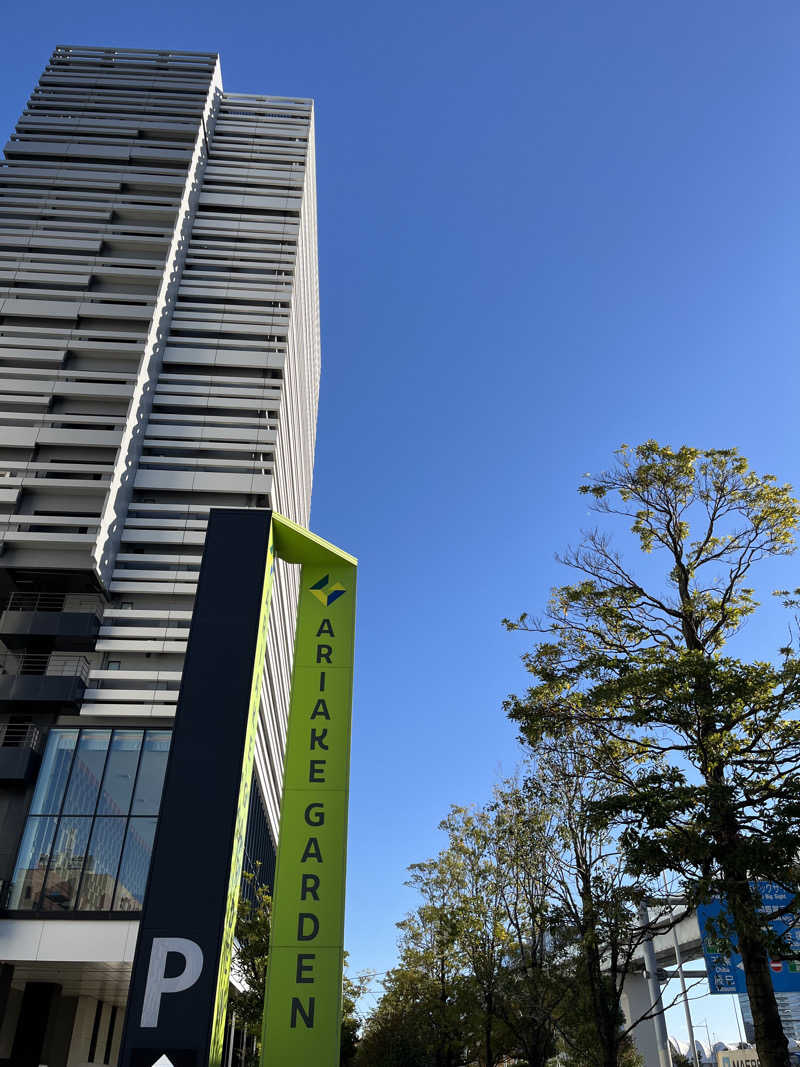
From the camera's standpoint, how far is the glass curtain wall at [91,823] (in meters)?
28.2

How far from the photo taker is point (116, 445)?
3762 cm

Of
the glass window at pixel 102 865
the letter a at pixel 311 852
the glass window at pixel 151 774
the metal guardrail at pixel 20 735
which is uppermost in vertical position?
the metal guardrail at pixel 20 735

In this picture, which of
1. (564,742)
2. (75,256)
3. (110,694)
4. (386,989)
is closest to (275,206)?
(75,256)

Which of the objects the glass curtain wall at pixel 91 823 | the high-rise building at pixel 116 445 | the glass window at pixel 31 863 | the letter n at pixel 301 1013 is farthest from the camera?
the high-rise building at pixel 116 445

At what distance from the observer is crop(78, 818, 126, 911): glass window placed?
91.8 feet

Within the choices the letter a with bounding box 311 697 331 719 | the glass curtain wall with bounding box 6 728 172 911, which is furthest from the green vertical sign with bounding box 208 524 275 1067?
the glass curtain wall with bounding box 6 728 172 911

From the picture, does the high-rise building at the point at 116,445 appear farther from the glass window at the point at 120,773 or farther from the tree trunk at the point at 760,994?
the tree trunk at the point at 760,994

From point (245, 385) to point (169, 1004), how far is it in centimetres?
3685

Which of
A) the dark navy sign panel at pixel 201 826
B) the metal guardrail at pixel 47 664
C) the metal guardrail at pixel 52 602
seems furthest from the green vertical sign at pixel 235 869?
the metal guardrail at pixel 52 602

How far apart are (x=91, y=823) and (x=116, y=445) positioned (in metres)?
17.4

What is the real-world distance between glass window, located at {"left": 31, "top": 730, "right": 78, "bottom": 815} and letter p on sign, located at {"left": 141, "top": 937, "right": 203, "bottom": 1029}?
23263mm

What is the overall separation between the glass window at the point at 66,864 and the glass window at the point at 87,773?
51 cm

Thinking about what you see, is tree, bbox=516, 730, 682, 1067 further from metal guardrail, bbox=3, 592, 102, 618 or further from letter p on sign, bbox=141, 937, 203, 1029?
metal guardrail, bbox=3, 592, 102, 618

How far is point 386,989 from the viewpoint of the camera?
4200 cm
